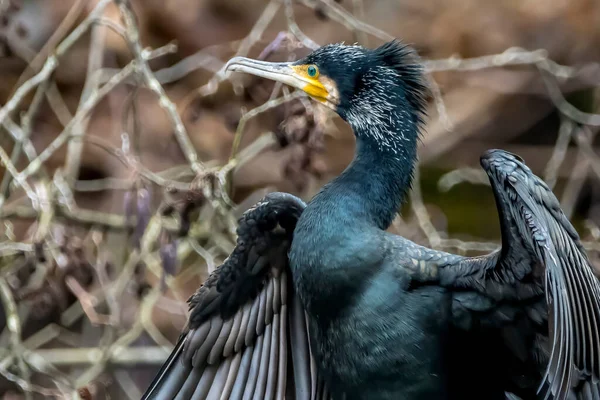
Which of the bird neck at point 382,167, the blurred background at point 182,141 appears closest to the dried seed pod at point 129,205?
the blurred background at point 182,141

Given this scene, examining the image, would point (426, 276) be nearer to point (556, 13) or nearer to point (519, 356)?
point (519, 356)

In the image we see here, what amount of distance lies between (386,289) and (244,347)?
0.89 metres

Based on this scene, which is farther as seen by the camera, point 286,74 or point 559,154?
point 559,154

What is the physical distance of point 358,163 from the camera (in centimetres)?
364

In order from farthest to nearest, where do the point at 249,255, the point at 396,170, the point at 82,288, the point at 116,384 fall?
1. the point at 116,384
2. the point at 82,288
3. the point at 249,255
4. the point at 396,170

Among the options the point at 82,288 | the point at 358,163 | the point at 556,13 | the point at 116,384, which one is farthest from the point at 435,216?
the point at 358,163

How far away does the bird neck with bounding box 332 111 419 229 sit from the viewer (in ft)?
11.6

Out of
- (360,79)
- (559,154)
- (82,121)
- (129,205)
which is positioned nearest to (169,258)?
(129,205)

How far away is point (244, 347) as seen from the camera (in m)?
4.05

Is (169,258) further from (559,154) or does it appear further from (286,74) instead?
(559,154)

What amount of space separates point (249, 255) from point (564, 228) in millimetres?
1258

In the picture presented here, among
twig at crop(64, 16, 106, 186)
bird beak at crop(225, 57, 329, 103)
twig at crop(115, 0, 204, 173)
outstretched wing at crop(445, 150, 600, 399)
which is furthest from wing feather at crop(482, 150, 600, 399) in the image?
twig at crop(64, 16, 106, 186)

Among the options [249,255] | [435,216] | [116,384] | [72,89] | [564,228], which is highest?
[72,89]

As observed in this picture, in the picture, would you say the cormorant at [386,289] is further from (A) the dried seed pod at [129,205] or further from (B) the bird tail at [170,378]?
(A) the dried seed pod at [129,205]
